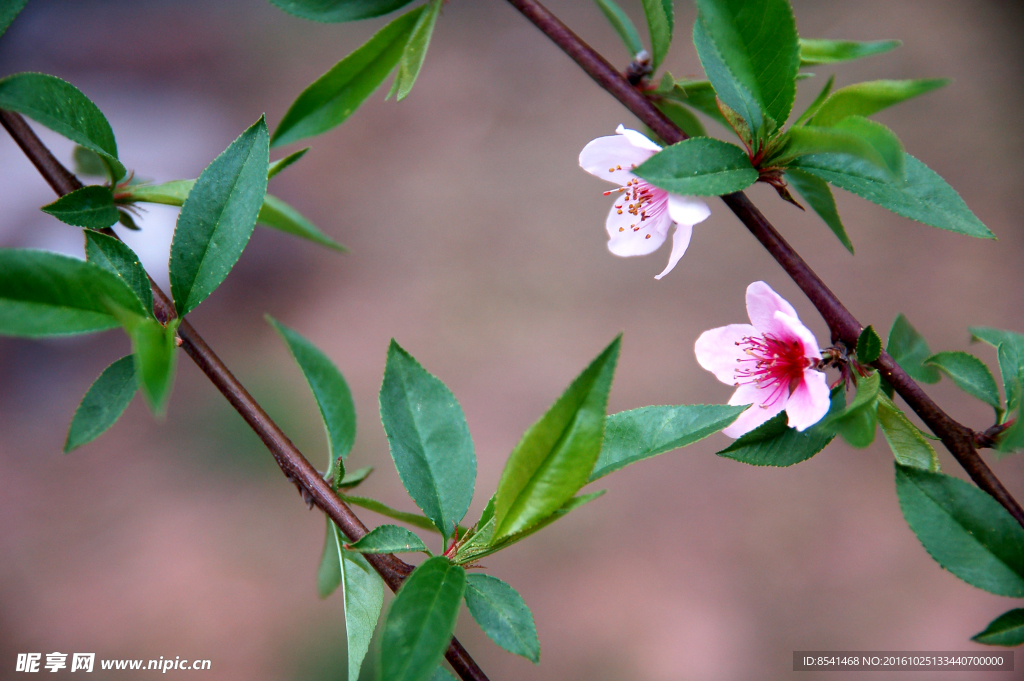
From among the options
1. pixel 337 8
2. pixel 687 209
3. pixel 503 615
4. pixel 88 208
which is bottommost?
pixel 503 615

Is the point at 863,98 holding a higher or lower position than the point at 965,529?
higher

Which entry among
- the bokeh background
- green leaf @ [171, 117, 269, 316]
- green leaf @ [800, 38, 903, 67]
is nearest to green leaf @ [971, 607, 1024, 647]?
green leaf @ [800, 38, 903, 67]

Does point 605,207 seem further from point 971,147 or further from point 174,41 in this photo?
point 174,41

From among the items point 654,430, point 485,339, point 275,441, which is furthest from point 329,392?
point 485,339

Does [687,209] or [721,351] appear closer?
[687,209]

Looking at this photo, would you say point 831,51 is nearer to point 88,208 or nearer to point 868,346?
point 868,346

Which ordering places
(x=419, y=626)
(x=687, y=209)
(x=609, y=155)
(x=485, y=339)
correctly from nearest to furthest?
(x=419, y=626)
(x=687, y=209)
(x=609, y=155)
(x=485, y=339)

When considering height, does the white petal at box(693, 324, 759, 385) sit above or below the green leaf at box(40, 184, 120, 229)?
below

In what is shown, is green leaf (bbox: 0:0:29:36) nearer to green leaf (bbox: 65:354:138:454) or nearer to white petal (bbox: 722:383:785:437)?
green leaf (bbox: 65:354:138:454)
